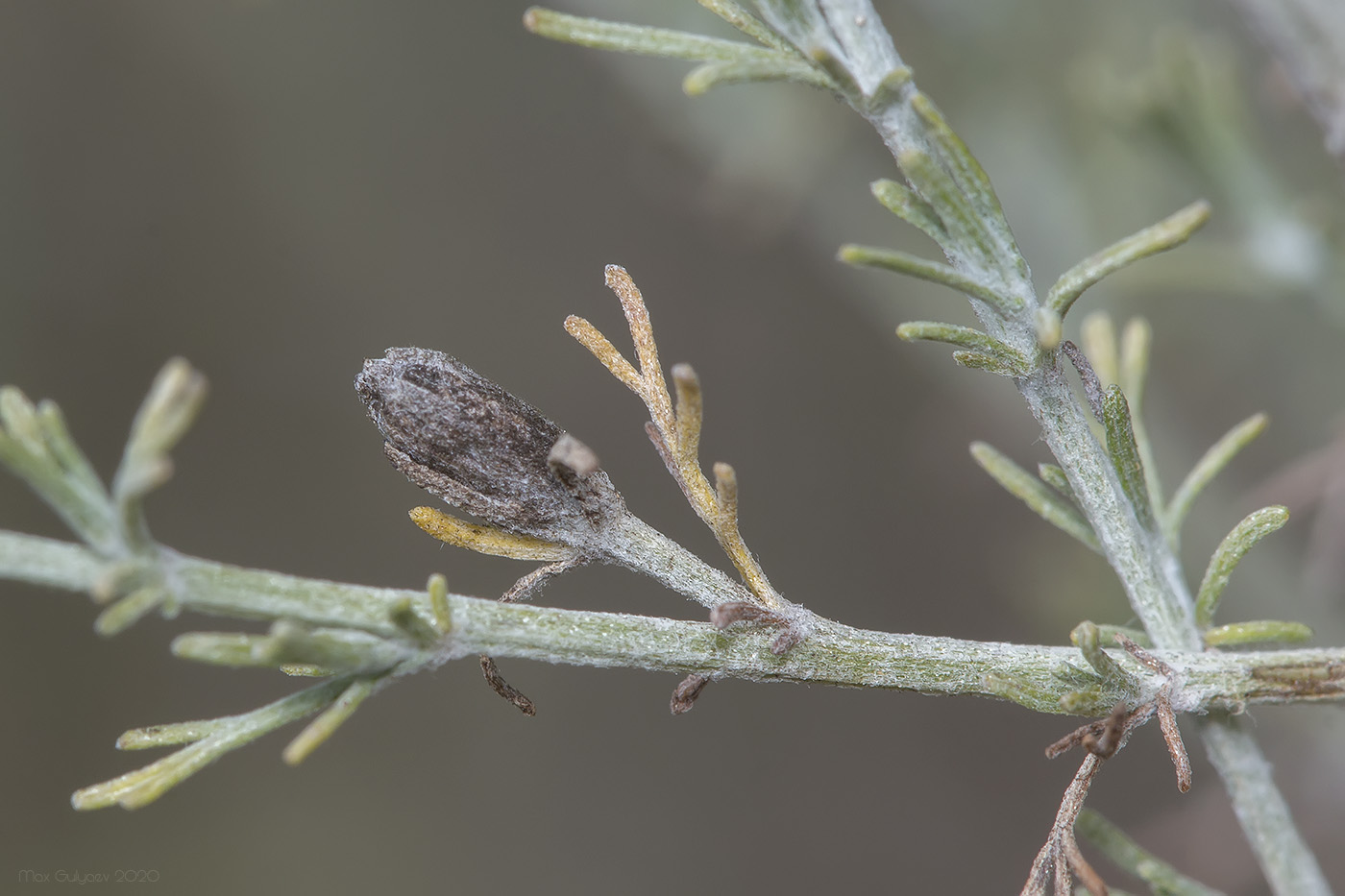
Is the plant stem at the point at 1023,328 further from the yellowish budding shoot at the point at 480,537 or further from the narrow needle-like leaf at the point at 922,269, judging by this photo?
the yellowish budding shoot at the point at 480,537

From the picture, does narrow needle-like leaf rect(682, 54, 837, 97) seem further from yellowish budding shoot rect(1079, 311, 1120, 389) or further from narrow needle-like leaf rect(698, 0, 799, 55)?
yellowish budding shoot rect(1079, 311, 1120, 389)

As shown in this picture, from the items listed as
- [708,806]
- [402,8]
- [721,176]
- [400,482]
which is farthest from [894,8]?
[708,806]

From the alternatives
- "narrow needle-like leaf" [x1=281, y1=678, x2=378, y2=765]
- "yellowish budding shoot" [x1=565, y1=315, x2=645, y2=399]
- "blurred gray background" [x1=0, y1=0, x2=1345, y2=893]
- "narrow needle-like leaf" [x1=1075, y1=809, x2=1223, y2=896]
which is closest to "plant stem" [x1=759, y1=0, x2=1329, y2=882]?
"narrow needle-like leaf" [x1=1075, y1=809, x2=1223, y2=896]

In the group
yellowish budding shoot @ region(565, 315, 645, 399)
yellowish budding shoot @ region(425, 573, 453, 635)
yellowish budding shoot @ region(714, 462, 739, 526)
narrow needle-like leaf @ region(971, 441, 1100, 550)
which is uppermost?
yellowish budding shoot @ region(565, 315, 645, 399)

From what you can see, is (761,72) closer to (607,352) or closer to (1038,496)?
(607,352)

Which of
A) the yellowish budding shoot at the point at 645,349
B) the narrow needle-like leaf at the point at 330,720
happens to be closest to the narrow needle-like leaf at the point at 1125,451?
the yellowish budding shoot at the point at 645,349

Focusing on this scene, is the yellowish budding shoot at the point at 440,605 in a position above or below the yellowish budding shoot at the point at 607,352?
below
